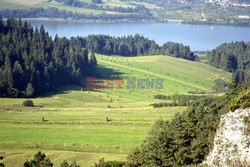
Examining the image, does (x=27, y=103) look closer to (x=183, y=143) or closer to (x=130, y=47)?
(x=183, y=143)

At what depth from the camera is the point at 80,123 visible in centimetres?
6141

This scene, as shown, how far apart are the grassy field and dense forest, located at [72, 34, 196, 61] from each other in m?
61.1

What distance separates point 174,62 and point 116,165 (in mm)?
107588

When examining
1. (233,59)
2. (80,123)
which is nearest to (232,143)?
(80,123)

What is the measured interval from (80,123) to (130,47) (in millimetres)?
125298

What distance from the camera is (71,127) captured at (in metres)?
59.5

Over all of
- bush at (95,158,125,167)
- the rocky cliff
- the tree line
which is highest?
the rocky cliff

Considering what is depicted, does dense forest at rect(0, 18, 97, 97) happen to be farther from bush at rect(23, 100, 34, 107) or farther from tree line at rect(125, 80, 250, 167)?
tree line at rect(125, 80, 250, 167)

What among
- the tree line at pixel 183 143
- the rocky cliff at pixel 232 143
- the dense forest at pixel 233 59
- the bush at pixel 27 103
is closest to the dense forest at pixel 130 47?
the dense forest at pixel 233 59

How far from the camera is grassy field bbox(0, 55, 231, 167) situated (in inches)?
1898

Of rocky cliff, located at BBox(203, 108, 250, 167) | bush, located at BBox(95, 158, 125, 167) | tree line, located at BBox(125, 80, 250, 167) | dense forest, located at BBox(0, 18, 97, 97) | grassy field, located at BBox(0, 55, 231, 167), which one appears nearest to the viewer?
rocky cliff, located at BBox(203, 108, 250, 167)

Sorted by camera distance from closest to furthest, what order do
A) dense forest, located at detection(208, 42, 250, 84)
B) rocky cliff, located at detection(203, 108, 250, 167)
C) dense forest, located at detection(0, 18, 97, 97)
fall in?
rocky cliff, located at detection(203, 108, 250, 167) → dense forest, located at detection(0, 18, 97, 97) → dense forest, located at detection(208, 42, 250, 84)

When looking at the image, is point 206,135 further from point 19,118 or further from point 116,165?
point 19,118

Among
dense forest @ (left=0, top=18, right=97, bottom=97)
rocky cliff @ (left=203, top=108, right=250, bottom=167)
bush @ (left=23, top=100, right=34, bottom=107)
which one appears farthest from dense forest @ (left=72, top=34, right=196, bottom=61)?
rocky cliff @ (left=203, top=108, right=250, bottom=167)
